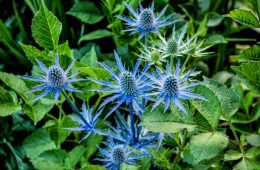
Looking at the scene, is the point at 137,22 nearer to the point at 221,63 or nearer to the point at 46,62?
the point at 46,62

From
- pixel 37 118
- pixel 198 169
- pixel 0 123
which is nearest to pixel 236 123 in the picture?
pixel 198 169

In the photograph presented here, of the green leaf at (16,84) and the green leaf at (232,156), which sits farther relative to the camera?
the green leaf at (16,84)

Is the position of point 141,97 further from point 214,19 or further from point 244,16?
point 214,19

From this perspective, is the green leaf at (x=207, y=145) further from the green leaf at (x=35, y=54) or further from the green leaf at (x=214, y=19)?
the green leaf at (x=214, y=19)

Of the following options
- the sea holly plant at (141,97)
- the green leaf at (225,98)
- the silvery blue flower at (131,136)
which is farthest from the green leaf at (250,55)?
the silvery blue flower at (131,136)

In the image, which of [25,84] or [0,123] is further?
[0,123]

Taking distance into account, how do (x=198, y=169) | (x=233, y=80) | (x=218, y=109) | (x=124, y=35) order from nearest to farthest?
(x=218, y=109) → (x=198, y=169) → (x=124, y=35) → (x=233, y=80)
